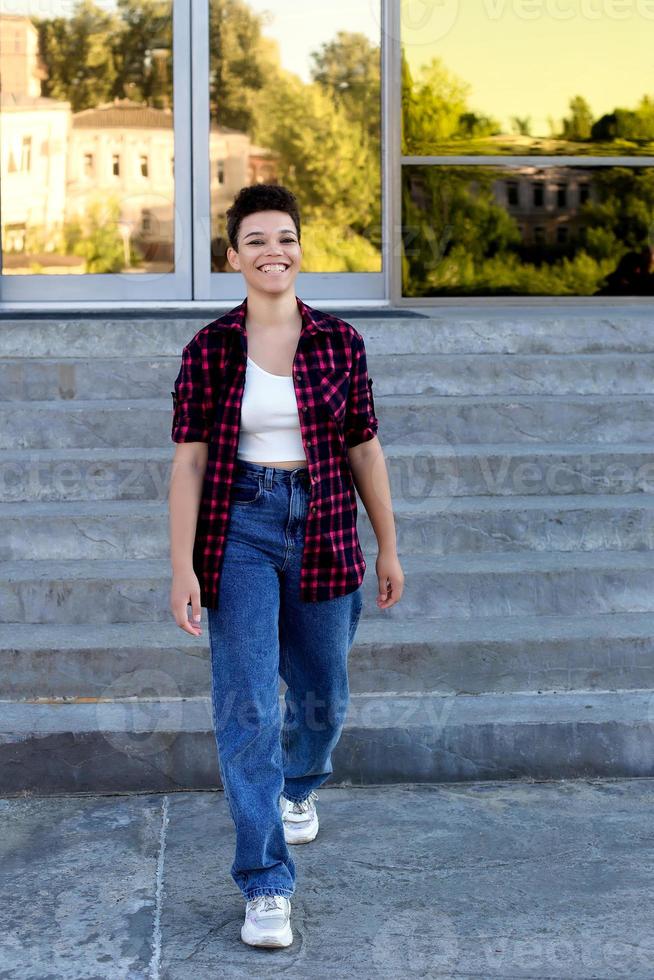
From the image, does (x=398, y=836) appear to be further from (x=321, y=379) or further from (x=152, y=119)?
(x=152, y=119)

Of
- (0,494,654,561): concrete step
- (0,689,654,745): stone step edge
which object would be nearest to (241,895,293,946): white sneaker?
(0,689,654,745): stone step edge

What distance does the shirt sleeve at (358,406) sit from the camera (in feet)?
11.4

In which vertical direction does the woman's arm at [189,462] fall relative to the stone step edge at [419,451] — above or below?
above

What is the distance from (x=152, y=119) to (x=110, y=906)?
6.72 metres

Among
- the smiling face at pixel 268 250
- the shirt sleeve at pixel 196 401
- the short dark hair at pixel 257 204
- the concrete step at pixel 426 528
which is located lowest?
the concrete step at pixel 426 528

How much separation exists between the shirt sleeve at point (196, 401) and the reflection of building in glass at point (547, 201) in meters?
6.01

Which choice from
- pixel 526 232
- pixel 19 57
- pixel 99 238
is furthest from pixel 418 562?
pixel 19 57

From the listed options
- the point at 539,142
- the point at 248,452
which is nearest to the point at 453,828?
the point at 248,452

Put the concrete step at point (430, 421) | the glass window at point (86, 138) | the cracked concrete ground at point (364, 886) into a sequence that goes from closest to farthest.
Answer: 1. the cracked concrete ground at point (364, 886)
2. the concrete step at point (430, 421)
3. the glass window at point (86, 138)

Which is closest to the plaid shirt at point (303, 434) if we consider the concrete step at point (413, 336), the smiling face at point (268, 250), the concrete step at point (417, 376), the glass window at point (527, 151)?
the smiling face at point (268, 250)

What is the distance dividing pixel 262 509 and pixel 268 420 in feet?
0.70

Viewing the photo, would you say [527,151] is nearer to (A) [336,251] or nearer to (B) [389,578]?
(A) [336,251]

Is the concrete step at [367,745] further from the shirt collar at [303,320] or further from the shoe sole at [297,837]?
the shirt collar at [303,320]

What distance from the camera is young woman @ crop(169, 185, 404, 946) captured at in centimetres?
329
